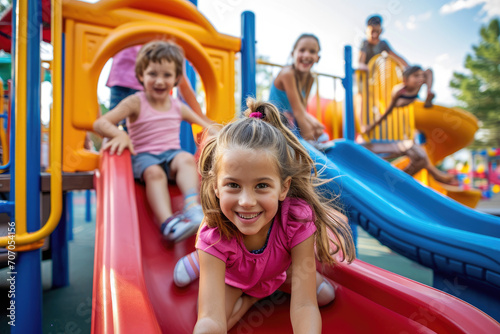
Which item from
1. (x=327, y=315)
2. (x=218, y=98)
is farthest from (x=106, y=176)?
(x=327, y=315)

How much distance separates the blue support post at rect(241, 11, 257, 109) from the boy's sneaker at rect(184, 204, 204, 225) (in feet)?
2.74

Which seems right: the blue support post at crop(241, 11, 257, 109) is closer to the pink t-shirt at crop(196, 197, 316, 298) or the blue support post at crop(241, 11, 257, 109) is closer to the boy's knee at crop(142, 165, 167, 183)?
the boy's knee at crop(142, 165, 167, 183)

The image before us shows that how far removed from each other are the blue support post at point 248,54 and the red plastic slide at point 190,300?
1.01 meters

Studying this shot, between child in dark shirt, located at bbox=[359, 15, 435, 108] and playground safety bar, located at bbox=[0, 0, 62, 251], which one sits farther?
child in dark shirt, located at bbox=[359, 15, 435, 108]

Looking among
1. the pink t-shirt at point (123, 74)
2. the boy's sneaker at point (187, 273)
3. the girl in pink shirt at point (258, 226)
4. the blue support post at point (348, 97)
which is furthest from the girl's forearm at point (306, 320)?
the blue support post at point (348, 97)

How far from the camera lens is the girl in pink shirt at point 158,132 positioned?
142 centimetres

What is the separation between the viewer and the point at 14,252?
1.17 meters

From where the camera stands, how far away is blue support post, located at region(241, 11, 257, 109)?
193 centimetres

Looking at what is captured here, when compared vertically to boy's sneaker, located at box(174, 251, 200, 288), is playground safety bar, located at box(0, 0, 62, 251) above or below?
above

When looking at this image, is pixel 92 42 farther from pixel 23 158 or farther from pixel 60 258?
pixel 60 258

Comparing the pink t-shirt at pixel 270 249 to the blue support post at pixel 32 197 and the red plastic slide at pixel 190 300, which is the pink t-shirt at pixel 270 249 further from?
the blue support post at pixel 32 197

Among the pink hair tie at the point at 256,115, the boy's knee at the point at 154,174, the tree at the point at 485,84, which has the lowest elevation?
the boy's knee at the point at 154,174

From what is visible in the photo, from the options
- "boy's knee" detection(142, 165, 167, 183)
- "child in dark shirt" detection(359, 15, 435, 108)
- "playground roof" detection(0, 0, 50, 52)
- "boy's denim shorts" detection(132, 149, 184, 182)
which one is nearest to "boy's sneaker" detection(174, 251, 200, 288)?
"boy's knee" detection(142, 165, 167, 183)

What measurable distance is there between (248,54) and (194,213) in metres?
1.10
